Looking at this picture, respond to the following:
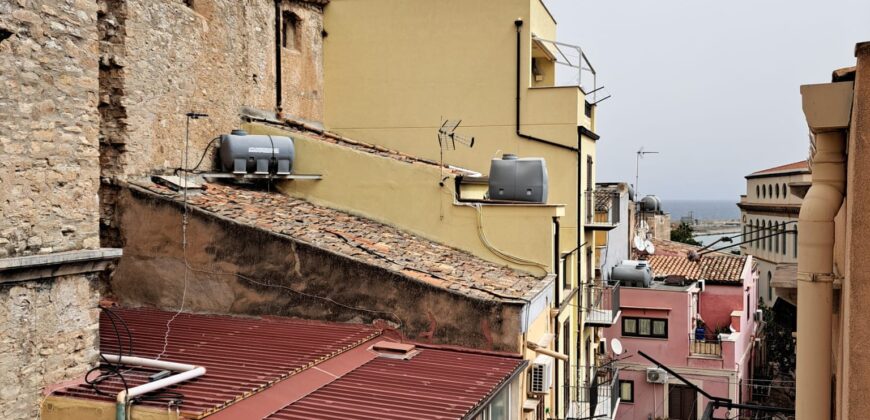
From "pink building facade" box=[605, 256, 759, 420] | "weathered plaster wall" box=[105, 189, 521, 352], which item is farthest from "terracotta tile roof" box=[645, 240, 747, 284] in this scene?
"weathered plaster wall" box=[105, 189, 521, 352]

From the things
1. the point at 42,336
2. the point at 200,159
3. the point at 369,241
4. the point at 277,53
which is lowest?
the point at 42,336

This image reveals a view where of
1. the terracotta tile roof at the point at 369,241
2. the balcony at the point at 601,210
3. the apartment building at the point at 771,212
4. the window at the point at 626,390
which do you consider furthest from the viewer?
the apartment building at the point at 771,212

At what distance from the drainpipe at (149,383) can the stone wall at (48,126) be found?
139 cm

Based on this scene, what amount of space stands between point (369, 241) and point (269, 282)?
2.02m

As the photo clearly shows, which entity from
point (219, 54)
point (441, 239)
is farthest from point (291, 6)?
point (441, 239)

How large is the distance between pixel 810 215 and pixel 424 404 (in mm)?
4882

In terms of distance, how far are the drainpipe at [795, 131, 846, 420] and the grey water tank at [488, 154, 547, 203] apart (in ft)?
29.9

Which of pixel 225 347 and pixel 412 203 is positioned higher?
pixel 412 203

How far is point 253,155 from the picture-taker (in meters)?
15.0

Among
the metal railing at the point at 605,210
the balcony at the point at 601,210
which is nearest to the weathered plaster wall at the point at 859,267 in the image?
the balcony at the point at 601,210

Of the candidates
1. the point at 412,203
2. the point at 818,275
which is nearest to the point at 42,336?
the point at 818,275

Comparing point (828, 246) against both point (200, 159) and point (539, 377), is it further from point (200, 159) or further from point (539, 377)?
point (200, 159)

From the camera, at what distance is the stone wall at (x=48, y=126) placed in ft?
26.4

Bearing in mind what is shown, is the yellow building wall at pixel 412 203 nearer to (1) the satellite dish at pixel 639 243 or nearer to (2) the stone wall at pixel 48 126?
(2) the stone wall at pixel 48 126
